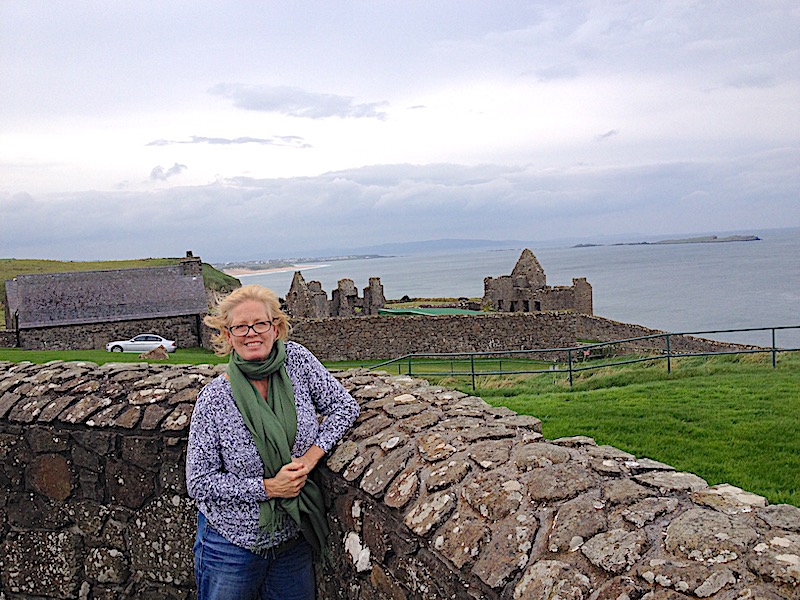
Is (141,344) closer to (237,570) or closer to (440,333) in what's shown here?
(440,333)

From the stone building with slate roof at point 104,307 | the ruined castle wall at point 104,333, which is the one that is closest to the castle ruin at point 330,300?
the stone building with slate roof at point 104,307

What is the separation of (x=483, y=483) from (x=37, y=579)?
377cm


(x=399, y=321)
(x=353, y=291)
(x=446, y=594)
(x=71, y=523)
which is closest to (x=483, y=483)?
(x=446, y=594)

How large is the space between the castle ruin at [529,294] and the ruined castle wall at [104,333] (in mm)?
16150

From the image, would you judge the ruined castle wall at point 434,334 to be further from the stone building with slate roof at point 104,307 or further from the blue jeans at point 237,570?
the blue jeans at point 237,570

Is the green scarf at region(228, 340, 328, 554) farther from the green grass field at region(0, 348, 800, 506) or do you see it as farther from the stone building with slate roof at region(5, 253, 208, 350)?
the stone building with slate roof at region(5, 253, 208, 350)

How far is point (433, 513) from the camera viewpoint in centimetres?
311

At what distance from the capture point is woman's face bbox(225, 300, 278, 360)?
3619 millimetres

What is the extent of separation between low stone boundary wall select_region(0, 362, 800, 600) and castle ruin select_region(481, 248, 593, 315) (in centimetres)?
3309

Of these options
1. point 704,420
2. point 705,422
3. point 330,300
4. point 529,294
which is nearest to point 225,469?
point 705,422

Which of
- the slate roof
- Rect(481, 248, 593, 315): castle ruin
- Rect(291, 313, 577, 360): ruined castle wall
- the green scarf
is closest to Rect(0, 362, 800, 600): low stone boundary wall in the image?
the green scarf

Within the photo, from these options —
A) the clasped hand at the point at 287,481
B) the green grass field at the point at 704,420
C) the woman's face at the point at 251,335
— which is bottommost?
the green grass field at the point at 704,420

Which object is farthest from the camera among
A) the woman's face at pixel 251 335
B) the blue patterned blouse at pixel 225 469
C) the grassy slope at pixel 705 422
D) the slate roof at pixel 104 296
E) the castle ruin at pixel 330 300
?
the castle ruin at pixel 330 300

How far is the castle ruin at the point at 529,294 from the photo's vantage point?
36.9 meters
